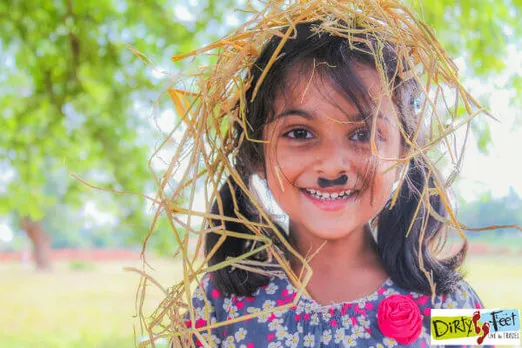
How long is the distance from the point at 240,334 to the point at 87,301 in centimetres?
1033

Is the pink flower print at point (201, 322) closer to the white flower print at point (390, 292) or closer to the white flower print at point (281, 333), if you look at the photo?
the white flower print at point (281, 333)

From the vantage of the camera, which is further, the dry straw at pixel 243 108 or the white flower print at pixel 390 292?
the white flower print at pixel 390 292

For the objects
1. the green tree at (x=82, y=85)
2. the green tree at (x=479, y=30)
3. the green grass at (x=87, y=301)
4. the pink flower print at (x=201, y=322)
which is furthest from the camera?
the green grass at (x=87, y=301)

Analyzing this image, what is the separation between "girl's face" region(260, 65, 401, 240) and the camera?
1357 millimetres

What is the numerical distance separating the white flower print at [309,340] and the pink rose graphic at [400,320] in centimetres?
16

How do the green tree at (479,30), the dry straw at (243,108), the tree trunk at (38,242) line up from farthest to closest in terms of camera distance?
the tree trunk at (38,242) < the green tree at (479,30) < the dry straw at (243,108)

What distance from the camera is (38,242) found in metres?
21.4

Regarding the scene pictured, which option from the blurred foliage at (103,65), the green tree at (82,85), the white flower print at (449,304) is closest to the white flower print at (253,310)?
the white flower print at (449,304)

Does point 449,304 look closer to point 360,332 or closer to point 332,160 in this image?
point 360,332

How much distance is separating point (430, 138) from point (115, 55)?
369 cm

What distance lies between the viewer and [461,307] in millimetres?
1511

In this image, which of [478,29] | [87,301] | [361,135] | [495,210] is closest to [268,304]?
[361,135]

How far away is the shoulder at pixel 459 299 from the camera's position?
59.3 inches

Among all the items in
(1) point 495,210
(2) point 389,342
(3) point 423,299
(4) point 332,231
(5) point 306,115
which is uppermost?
(1) point 495,210
